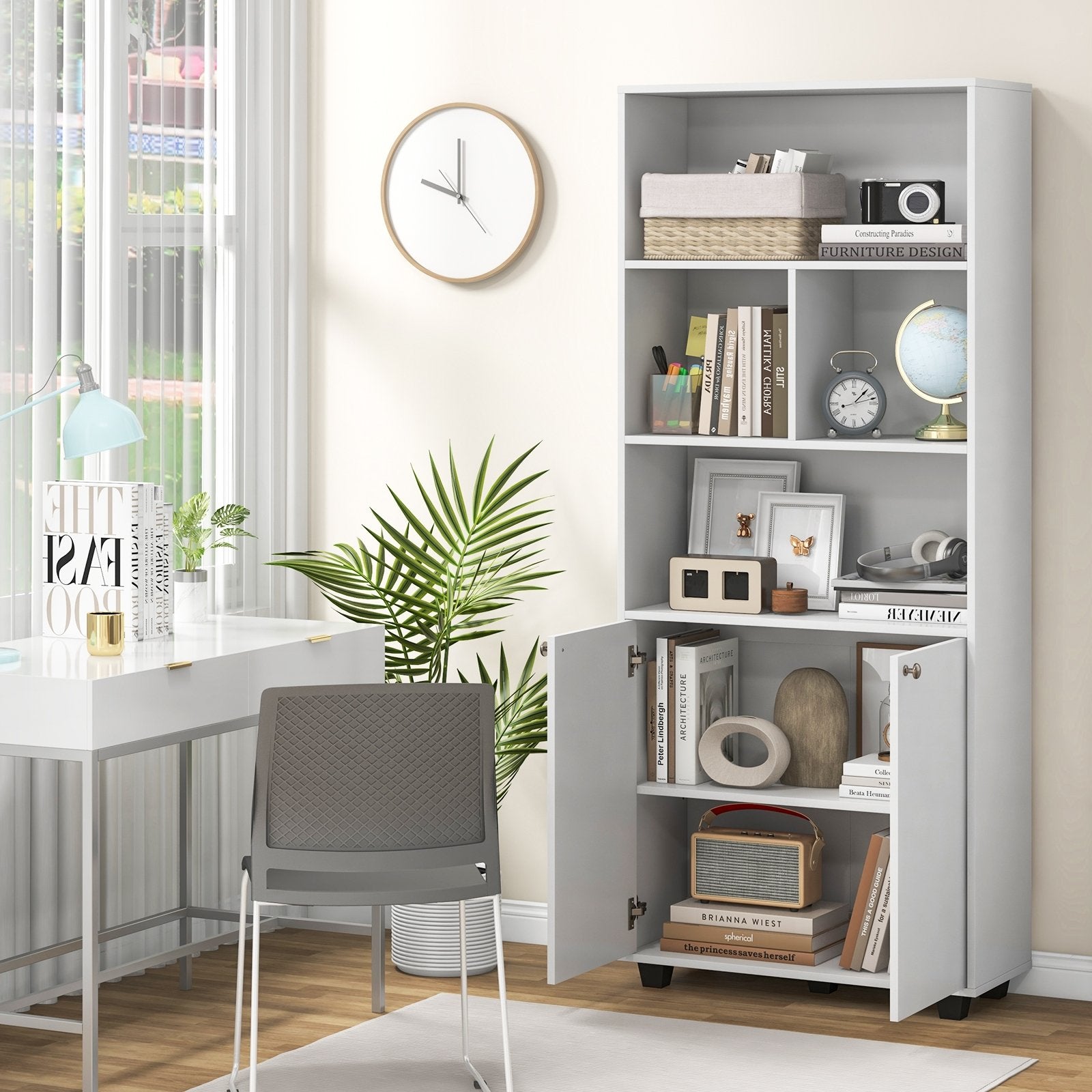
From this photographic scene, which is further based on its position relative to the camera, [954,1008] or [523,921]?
[523,921]

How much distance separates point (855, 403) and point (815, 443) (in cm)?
14

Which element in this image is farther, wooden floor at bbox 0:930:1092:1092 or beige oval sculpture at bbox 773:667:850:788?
beige oval sculpture at bbox 773:667:850:788

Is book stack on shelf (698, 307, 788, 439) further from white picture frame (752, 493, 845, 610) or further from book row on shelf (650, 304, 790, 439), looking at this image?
white picture frame (752, 493, 845, 610)

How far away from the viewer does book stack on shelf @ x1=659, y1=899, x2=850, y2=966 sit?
3.92 meters

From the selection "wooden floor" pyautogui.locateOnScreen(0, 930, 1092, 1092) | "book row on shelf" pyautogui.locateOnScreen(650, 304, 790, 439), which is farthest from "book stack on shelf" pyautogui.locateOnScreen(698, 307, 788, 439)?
"wooden floor" pyautogui.locateOnScreen(0, 930, 1092, 1092)

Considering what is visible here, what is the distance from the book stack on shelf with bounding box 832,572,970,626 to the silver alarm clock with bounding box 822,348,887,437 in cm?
32

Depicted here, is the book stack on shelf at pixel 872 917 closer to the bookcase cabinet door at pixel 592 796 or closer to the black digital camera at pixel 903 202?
the bookcase cabinet door at pixel 592 796

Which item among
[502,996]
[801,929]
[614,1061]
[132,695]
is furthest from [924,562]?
[132,695]

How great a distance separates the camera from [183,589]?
3.82m

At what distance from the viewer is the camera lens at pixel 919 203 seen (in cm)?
374

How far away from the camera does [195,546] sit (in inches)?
153

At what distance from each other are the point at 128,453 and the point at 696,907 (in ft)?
5.25

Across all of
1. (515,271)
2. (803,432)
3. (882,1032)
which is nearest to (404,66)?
(515,271)

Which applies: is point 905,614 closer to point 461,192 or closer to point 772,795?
point 772,795
